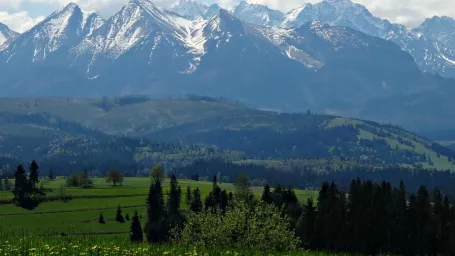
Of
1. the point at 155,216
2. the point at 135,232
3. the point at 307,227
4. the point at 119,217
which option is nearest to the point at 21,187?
the point at 119,217

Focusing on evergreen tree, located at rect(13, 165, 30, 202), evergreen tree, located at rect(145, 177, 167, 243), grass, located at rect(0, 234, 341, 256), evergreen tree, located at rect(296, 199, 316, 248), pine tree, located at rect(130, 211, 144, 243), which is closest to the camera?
grass, located at rect(0, 234, 341, 256)

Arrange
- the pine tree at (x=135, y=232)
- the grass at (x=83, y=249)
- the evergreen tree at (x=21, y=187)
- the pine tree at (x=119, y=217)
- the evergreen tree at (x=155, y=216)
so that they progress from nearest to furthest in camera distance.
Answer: the grass at (x=83, y=249)
the pine tree at (x=135, y=232)
the evergreen tree at (x=155, y=216)
the pine tree at (x=119, y=217)
the evergreen tree at (x=21, y=187)

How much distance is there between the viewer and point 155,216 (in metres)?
173

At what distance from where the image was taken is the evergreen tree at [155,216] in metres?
166

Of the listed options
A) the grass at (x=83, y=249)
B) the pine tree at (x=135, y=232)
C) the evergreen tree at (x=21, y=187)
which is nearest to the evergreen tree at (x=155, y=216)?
the pine tree at (x=135, y=232)

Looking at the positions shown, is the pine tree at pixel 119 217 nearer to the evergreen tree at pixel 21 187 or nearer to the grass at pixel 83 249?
the evergreen tree at pixel 21 187

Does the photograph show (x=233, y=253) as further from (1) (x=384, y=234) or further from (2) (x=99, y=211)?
(2) (x=99, y=211)

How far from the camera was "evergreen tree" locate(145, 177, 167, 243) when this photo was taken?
165750mm

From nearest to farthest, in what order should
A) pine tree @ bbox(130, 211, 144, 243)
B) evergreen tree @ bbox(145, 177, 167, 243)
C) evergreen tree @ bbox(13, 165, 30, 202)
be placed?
pine tree @ bbox(130, 211, 144, 243) → evergreen tree @ bbox(145, 177, 167, 243) → evergreen tree @ bbox(13, 165, 30, 202)

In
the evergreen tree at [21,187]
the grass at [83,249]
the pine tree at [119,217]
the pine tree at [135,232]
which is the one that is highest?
the evergreen tree at [21,187]

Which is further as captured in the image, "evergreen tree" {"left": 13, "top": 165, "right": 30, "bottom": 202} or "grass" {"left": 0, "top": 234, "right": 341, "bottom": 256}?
"evergreen tree" {"left": 13, "top": 165, "right": 30, "bottom": 202}

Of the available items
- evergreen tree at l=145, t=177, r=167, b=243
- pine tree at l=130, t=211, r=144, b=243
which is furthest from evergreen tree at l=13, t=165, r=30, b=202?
pine tree at l=130, t=211, r=144, b=243

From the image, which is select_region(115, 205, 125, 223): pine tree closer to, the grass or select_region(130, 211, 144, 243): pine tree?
select_region(130, 211, 144, 243): pine tree

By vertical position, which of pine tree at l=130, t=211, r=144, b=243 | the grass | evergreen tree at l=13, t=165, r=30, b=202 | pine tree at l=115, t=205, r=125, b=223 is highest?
evergreen tree at l=13, t=165, r=30, b=202
